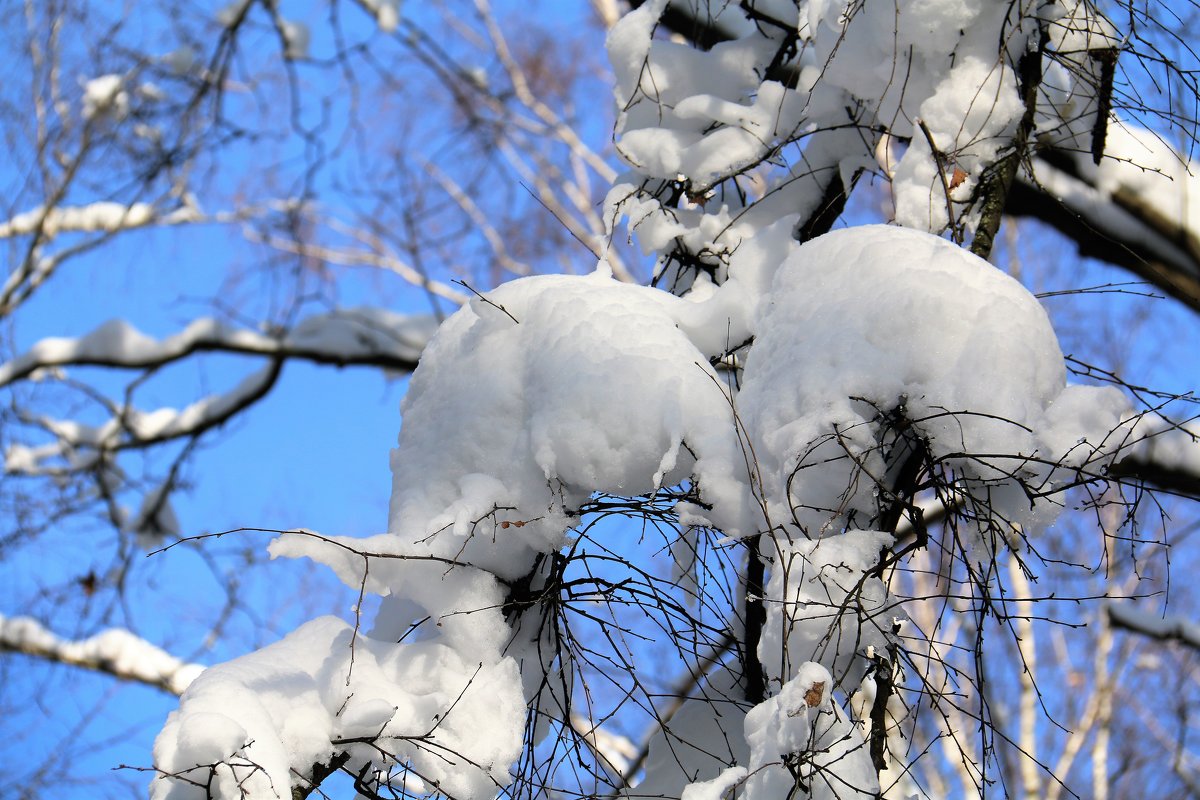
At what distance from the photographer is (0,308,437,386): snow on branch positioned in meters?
5.16

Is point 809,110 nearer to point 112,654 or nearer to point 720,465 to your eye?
point 720,465

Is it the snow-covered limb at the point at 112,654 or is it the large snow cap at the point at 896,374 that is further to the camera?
the snow-covered limb at the point at 112,654

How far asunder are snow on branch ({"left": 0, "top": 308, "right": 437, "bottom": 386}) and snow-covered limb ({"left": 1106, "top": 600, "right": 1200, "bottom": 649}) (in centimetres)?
362

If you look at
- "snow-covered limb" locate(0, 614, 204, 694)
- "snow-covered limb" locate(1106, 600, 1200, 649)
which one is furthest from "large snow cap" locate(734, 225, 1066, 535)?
"snow-covered limb" locate(0, 614, 204, 694)

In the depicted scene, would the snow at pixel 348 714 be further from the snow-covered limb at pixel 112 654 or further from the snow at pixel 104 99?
the snow at pixel 104 99

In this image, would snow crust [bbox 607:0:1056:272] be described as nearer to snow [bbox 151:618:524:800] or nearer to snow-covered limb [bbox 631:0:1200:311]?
snow-covered limb [bbox 631:0:1200:311]

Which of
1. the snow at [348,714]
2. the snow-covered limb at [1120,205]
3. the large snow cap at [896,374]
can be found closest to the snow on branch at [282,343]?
the snow-covered limb at [1120,205]

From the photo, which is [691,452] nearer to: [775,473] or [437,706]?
[775,473]

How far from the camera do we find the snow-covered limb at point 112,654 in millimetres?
6139

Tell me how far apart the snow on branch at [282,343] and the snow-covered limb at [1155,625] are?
3.62 meters

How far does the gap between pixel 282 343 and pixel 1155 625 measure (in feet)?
15.1

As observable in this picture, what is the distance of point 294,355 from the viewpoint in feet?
17.3

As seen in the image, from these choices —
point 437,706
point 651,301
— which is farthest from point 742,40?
point 437,706

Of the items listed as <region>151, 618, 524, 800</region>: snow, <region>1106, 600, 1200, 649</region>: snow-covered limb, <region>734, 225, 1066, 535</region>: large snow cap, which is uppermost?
<region>1106, 600, 1200, 649</region>: snow-covered limb
